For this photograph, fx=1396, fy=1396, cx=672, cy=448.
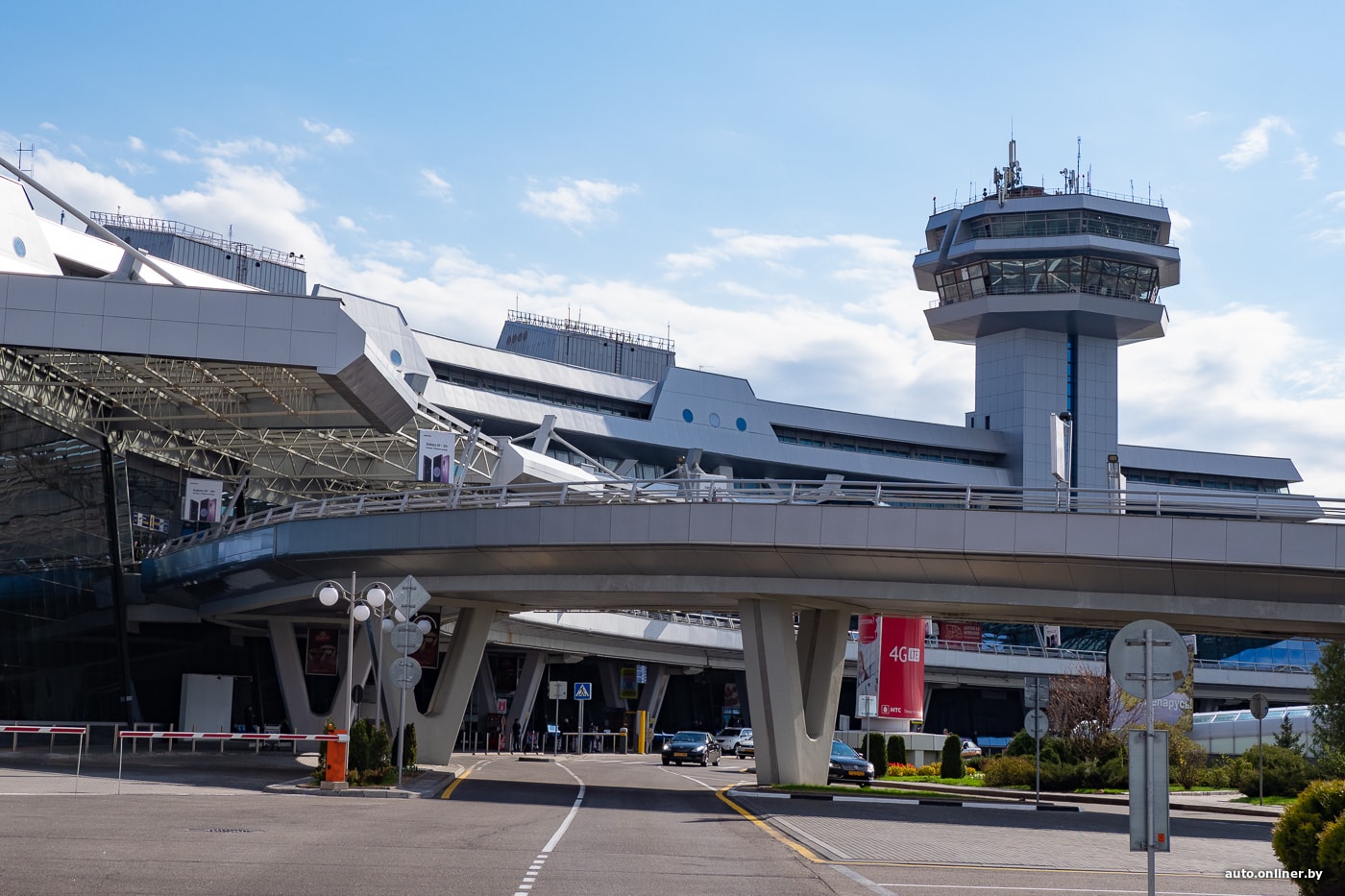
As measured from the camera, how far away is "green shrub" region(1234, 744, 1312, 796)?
128ft

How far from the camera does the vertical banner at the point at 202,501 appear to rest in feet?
162

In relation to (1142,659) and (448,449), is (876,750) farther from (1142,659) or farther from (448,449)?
(1142,659)

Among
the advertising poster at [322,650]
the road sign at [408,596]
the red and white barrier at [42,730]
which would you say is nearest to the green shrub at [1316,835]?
the road sign at [408,596]

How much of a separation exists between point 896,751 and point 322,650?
21.6 m

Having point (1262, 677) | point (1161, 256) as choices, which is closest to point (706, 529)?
point (1262, 677)

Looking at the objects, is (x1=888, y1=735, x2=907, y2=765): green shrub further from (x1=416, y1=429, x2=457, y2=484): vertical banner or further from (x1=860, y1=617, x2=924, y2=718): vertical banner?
(x1=416, y1=429, x2=457, y2=484): vertical banner

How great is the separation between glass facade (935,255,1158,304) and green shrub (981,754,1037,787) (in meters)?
64.6

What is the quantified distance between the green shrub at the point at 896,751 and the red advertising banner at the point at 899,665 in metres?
7.14

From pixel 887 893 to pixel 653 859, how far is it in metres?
3.70

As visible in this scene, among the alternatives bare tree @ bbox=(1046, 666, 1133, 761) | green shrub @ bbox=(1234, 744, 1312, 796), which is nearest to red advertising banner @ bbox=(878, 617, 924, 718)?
bare tree @ bbox=(1046, 666, 1133, 761)

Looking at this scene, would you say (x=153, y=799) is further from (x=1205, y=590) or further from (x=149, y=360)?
(x=1205, y=590)

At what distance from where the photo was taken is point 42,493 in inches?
1678

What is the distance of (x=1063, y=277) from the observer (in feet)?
337

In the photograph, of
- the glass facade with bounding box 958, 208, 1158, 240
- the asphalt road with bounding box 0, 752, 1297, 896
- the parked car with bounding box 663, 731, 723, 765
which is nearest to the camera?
the asphalt road with bounding box 0, 752, 1297, 896
